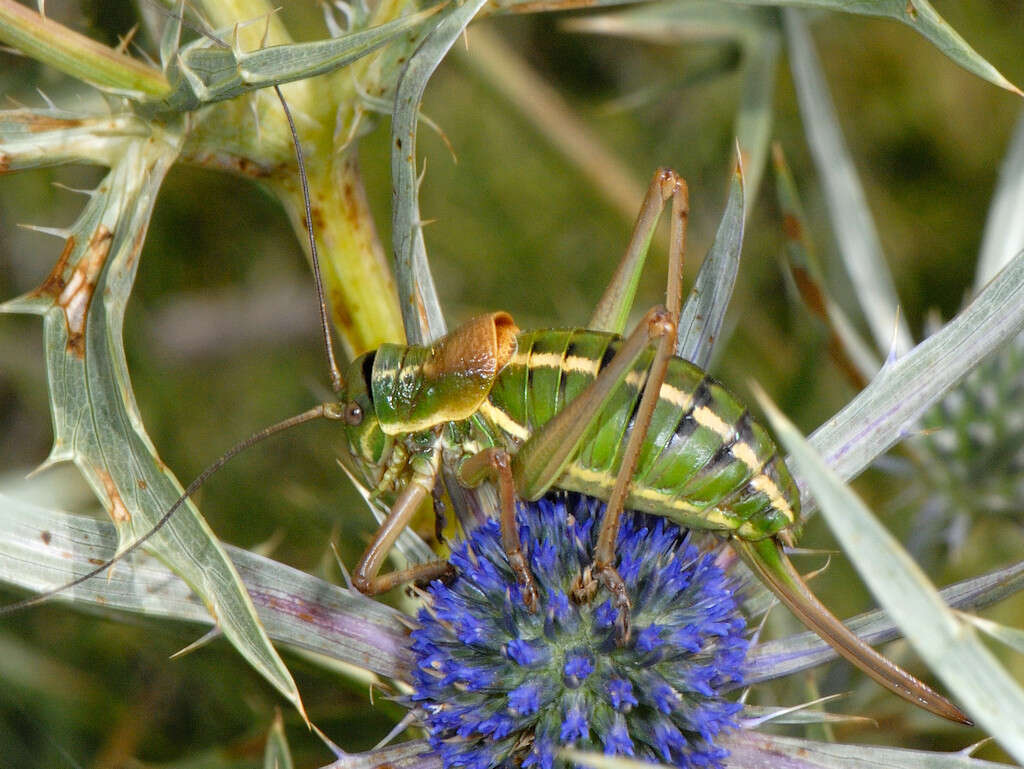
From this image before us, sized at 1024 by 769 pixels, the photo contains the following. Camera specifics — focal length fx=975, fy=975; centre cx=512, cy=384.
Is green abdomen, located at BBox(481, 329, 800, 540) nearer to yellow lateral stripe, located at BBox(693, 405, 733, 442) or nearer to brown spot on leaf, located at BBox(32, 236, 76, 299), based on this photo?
yellow lateral stripe, located at BBox(693, 405, 733, 442)

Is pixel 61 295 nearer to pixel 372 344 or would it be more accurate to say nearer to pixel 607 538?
pixel 372 344

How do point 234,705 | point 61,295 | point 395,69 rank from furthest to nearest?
point 234,705, point 395,69, point 61,295

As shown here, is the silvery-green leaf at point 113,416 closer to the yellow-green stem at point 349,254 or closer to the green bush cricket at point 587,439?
the green bush cricket at point 587,439

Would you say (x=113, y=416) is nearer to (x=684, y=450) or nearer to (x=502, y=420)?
(x=502, y=420)

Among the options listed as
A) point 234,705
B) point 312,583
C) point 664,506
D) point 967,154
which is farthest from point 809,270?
point 967,154

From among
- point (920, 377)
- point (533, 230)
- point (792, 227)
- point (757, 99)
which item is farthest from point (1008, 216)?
point (533, 230)

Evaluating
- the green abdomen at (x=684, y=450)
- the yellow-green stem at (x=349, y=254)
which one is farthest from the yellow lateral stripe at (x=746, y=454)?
the yellow-green stem at (x=349, y=254)

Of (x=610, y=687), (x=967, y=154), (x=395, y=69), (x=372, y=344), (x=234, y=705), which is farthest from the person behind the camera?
(x=967, y=154)
